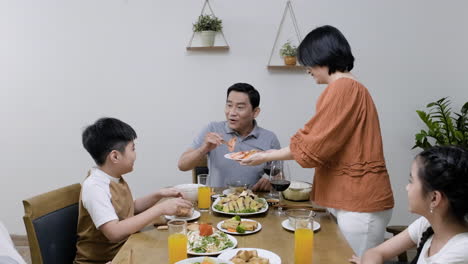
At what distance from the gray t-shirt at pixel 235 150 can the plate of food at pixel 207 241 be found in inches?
37.8

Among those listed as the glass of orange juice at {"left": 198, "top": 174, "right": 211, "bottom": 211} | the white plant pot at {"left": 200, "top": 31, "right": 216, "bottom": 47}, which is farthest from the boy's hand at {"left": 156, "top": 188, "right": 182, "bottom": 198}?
the white plant pot at {"left": 200, "top": 31, "right": 216, "bottom": 47}

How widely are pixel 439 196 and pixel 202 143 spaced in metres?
1.53

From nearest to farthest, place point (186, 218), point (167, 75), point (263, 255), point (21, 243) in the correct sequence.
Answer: point (263, 255) → point (186, 218) → point (167, 75) → point (21, 243)

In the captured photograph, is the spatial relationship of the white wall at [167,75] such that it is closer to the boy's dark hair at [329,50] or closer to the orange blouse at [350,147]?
the boy's dark hair at [329,50]

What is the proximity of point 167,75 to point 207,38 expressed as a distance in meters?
0.49

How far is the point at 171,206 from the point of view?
5.22 ft

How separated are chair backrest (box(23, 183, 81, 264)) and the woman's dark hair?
1.43 m

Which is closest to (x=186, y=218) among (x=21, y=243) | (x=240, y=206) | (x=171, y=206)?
(x=171, y=206)

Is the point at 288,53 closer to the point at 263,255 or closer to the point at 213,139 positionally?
the point at 213,139

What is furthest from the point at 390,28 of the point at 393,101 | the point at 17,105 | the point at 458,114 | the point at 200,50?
the point at 17,105

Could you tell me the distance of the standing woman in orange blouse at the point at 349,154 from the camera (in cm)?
162

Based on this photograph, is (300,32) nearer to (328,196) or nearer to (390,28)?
(390,28)

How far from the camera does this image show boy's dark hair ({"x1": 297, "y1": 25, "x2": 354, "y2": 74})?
1700 mm

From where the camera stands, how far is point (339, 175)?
65.8 inches
